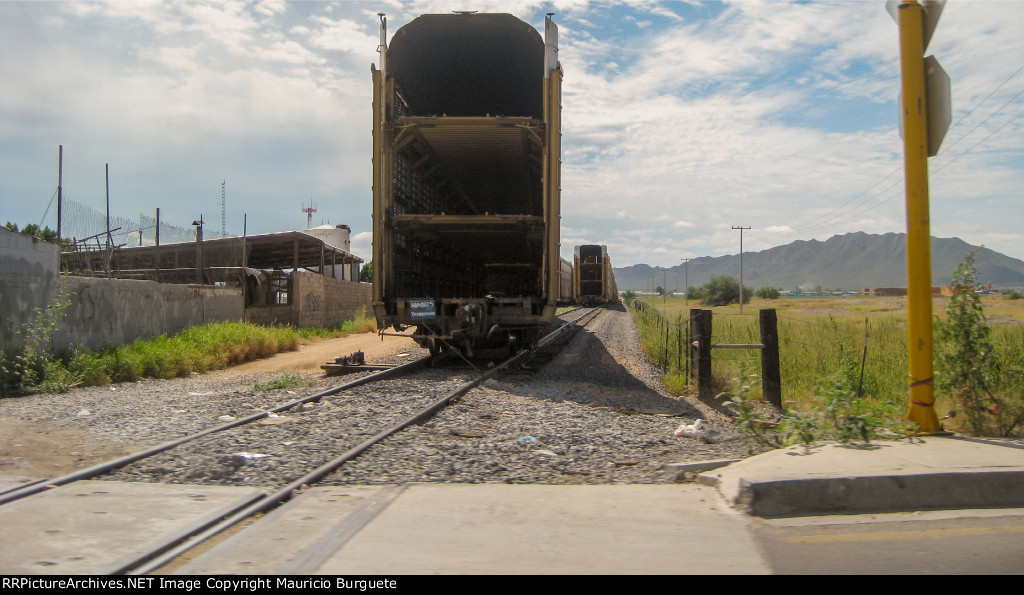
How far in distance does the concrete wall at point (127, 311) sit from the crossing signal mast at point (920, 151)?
1205cm

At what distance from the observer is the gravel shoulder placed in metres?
5.31

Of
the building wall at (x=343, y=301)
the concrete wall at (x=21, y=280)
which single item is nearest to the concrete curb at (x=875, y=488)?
the concrete wall at (x=21, y=280)

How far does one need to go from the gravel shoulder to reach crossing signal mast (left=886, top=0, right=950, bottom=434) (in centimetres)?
158

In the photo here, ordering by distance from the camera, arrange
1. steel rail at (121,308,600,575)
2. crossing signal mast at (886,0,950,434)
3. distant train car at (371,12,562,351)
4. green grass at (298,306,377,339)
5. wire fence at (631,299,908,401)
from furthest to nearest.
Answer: green grass at (298,306,377,339), distant train car at (371,12,562,351), wire fence at (631,299,908,401), crossing signal mast at (886,0,950,434), steel rail at (121,308,600,575)

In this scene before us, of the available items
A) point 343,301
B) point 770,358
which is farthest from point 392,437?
point 343,301

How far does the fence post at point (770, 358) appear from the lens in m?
8.60

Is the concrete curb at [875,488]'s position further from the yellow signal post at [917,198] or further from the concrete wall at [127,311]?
the concrete wall at [127,311]

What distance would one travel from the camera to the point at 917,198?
5.63m

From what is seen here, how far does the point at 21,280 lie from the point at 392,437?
295 inches

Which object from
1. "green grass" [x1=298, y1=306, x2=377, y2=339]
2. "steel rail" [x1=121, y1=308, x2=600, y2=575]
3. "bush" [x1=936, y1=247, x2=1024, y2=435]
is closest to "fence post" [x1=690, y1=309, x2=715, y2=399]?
"bush" [x1=936, y1=247, x2=1024, y2=435]

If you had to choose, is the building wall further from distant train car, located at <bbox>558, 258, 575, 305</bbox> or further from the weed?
the weed

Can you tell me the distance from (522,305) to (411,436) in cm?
595

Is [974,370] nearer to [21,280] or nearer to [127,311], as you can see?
[21,280]

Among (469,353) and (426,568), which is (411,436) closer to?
(426,568)
